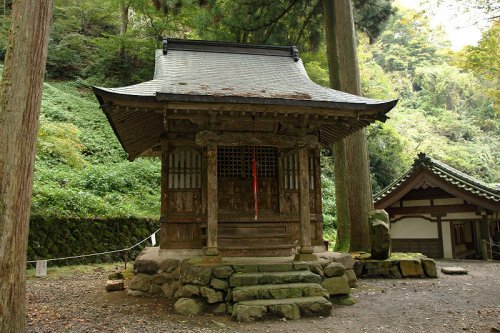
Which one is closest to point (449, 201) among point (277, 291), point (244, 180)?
point (244, 180)

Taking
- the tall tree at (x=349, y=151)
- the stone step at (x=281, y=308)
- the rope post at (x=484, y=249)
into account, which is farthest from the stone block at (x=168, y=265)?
the rope post at (x=484, y=249)

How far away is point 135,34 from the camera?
24.6 meters

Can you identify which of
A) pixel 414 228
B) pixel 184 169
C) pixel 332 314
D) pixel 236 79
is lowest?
pixel 332 314

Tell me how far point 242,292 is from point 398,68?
146 feet

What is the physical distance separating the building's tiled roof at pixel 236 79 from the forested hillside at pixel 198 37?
14.2 ft

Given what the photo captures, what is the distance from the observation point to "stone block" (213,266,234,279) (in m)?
7.11

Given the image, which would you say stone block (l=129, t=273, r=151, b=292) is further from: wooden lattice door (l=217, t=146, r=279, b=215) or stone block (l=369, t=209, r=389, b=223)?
stone block (l=369, t=209, r=389, b=223)

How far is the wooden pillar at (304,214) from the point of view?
8000 millimetres

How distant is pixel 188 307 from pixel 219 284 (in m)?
0.69

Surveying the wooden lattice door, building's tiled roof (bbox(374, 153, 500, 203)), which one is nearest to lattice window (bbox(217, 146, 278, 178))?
the wooden lattice door

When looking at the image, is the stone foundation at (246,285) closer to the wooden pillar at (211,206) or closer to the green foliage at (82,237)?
the wooden pillar at (211,206)

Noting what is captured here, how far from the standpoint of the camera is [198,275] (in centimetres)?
712

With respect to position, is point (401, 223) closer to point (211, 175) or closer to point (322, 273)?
point (322, 273)

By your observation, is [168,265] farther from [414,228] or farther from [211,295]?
[414,228]
